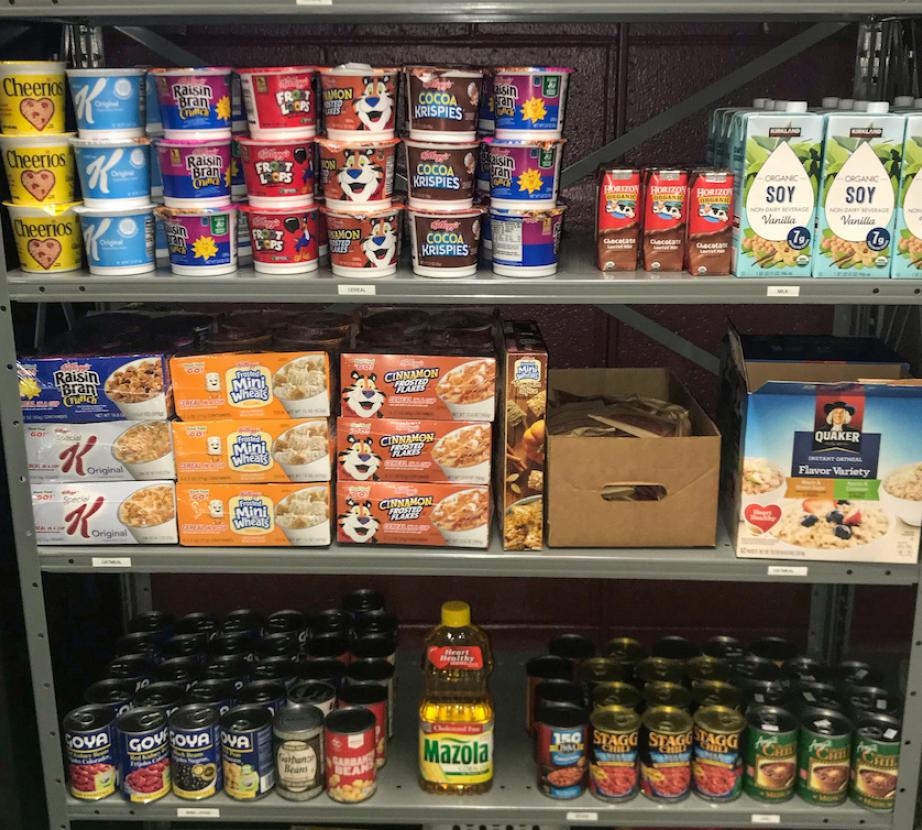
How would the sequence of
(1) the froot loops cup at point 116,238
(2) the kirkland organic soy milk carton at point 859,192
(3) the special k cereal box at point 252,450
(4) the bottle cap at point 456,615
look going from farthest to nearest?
1. (4) the bottle cap at point 456,615
2. (3) the special k cereal box at point 252,450
3. (1) the froot loops cup at point 116,238
4. (2) the kirkland organic soy milk carton at point 859,192

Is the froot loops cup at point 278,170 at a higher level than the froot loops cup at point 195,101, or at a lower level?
lower

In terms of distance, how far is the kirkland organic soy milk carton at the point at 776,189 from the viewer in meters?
2.02

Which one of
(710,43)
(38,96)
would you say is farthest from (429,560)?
(710,43)

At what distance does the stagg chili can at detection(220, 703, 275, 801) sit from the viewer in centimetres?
229

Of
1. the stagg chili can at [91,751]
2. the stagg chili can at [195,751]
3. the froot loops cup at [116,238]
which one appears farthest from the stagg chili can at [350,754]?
the froot loops cup at [116,238]

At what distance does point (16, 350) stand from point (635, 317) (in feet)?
5.03

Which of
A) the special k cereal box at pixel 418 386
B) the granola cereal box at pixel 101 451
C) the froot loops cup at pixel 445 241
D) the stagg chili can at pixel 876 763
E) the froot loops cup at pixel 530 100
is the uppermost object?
the froot loops cup at pixel 530 100

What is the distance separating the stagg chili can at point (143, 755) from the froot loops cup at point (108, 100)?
1.22m

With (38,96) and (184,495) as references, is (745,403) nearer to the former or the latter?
(184,495)

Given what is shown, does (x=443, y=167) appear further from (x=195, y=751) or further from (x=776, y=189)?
(x=195, y=751)

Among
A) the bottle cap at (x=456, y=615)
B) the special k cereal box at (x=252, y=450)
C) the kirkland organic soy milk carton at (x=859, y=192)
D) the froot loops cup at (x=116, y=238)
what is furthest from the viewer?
the bottle cap at (x=456, y=615)

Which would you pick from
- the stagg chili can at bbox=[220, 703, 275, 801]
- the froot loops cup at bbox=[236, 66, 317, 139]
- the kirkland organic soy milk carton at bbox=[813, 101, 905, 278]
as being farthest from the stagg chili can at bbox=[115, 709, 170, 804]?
the kirkland organic soy milk carton at bbox=[813, 101, 905, 278]

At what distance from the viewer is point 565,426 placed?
92.5 inches

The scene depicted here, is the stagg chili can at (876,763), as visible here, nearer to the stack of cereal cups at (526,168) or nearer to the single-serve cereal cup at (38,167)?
the stack of cereal cups at (526,168)
